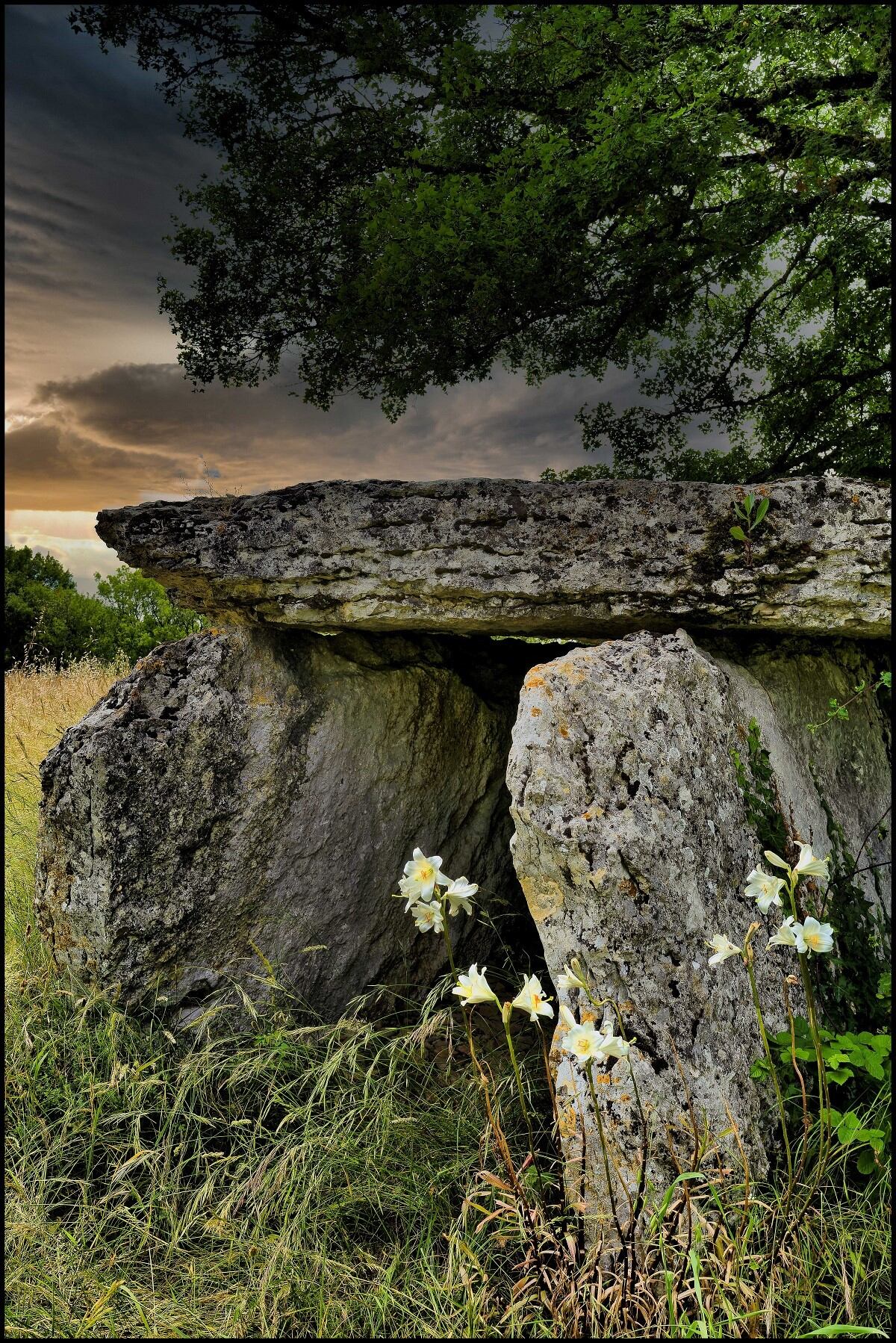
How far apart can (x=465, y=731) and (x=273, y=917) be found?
1362 mm

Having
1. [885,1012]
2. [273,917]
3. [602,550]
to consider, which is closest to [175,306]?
[602,550]

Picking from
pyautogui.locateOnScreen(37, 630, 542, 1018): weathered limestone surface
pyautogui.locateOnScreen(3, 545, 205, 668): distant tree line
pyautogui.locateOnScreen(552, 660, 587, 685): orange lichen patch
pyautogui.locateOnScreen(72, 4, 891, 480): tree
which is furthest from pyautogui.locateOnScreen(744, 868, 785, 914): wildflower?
pyautogui.locateOnScreen(3, 545, 205, 668): distant tree line

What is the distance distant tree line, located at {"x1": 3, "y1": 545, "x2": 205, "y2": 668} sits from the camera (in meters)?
12.0

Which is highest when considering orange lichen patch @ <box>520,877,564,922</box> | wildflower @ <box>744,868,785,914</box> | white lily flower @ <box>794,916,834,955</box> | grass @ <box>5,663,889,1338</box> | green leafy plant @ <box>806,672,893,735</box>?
green leafy plant @ <box>806,672,893,735</box>

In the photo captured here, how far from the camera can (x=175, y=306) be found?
4.23 meters

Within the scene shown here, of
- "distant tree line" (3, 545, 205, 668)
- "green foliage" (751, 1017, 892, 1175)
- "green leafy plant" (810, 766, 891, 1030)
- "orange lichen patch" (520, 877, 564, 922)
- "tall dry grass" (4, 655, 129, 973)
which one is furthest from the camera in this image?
"distant tree line" (3, 545, 205, 668)

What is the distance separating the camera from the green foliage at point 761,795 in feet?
10.0

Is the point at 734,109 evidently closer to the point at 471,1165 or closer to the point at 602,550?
the point at 602,550

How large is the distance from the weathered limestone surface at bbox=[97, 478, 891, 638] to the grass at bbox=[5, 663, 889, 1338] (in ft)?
5.57

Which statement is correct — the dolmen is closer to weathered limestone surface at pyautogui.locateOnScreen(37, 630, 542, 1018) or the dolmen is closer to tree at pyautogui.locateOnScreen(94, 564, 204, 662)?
weathered limestone surface at pyautogui.locateOnScreen(37, 630, 542, 1018)

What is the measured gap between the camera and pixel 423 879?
2.27m

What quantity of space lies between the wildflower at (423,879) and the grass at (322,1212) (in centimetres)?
70

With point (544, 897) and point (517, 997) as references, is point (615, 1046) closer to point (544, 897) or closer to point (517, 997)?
point (517, 997)

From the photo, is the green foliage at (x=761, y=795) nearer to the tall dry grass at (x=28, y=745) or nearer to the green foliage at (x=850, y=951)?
the green foliage at (x=850, y=951)
